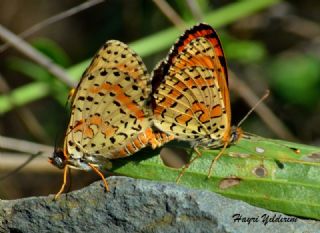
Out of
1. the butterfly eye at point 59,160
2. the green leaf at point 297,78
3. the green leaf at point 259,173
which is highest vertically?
the butterfly eye at point 59,160

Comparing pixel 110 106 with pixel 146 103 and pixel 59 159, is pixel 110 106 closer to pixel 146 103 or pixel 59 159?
pixel 146 103

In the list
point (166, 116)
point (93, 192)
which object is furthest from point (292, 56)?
point (93, 192)

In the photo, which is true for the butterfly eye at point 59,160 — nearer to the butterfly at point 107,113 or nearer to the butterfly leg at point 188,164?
the butterfly at point 107,113

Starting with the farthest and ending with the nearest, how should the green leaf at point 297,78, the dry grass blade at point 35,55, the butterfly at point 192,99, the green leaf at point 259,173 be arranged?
the green leaf at point 297,78
the dry grass blade at point 35,55
the butterfly at point 192,99
the green leaf at point 259,173

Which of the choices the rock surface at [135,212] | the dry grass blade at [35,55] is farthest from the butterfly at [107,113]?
the dry grass blade at [35,55]

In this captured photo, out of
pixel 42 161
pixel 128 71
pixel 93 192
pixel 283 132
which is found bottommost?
pixel 283 132

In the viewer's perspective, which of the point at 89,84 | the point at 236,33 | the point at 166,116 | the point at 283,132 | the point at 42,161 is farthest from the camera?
the point at 236,33

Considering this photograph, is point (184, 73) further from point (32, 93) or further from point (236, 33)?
point (236, 33)
